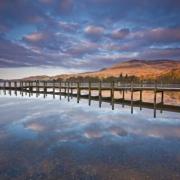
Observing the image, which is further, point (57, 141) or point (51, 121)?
point (51, 121)

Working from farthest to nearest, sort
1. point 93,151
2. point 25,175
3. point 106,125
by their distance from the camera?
point 106,125
point 93,151
point 25,175

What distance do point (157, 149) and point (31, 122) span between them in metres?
14.0

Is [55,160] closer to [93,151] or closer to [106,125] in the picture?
[93,151]

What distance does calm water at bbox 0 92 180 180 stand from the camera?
12133mm

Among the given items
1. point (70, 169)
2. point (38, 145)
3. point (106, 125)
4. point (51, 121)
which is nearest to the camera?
point (70, 169)

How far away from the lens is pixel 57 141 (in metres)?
17.8

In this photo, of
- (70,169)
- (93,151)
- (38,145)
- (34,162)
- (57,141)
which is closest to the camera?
(70,169)

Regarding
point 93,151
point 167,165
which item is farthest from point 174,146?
point 93,151

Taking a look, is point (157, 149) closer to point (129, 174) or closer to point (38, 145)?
point (129, 174)

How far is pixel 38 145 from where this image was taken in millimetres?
16594

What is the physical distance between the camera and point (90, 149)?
15875 millimetres

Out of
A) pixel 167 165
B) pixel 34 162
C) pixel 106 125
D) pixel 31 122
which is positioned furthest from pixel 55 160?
pixel 31 122

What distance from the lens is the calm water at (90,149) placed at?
1213 centimetres

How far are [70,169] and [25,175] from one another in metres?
2.29
